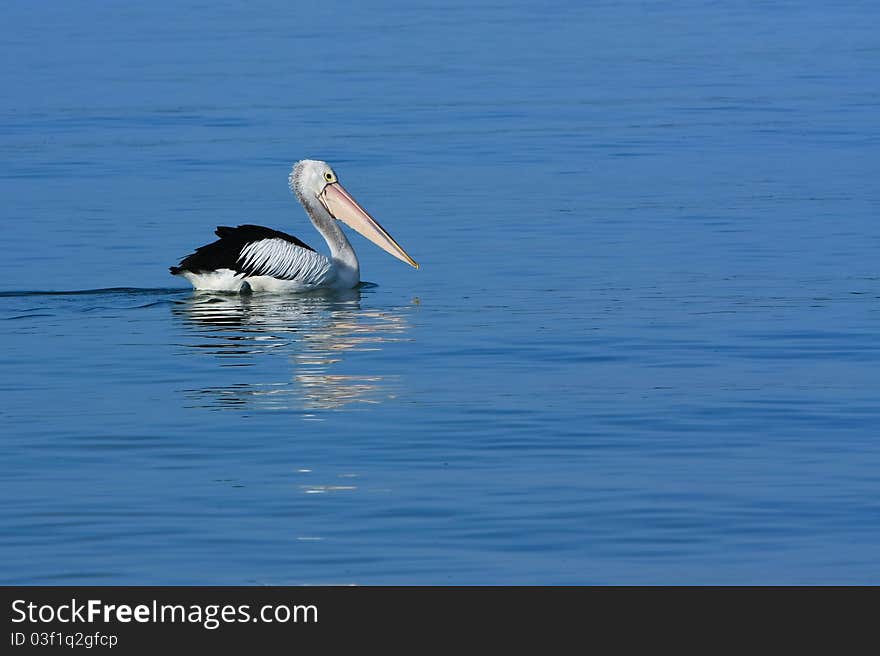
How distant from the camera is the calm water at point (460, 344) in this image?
6965 mm

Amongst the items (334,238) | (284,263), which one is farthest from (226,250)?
(334,238)

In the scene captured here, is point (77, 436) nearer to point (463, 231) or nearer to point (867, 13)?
point (463, 231)

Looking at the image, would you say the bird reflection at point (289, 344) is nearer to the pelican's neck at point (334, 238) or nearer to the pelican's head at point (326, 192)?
the pelican's neck at point (334, 238)

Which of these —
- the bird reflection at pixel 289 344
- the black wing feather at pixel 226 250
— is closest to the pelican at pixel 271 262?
the black wing feather at pixel 226 250

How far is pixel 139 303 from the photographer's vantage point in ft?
40.7

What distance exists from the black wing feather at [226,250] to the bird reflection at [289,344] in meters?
0.24

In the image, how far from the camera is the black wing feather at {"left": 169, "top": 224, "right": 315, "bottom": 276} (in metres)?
12.6

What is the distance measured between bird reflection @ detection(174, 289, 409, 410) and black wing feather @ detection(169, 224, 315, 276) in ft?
0.79

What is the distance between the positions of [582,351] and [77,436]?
3.09 metres

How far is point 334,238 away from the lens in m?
13.9

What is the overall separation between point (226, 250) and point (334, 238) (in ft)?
4.60

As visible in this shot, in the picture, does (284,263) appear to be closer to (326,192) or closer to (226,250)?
(226,250)

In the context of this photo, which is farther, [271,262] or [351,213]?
[351,213]

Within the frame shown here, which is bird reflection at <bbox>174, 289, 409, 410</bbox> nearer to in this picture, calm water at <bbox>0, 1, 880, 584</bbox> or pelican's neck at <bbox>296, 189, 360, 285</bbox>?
calm water at <bbox>0, 1, 880, 584</bbox>
